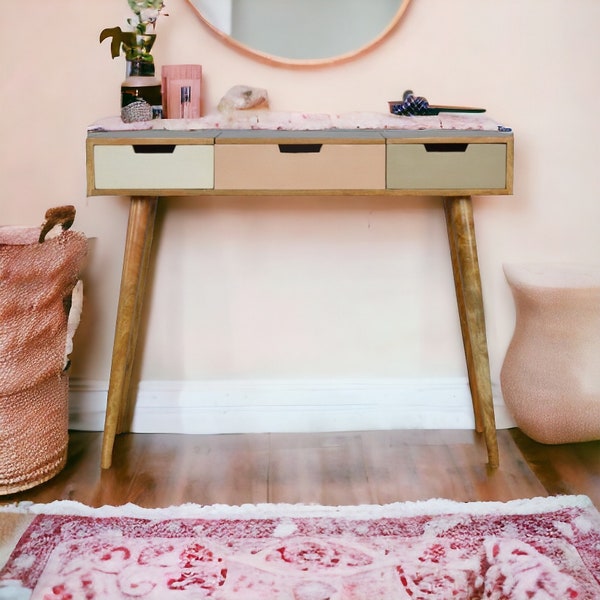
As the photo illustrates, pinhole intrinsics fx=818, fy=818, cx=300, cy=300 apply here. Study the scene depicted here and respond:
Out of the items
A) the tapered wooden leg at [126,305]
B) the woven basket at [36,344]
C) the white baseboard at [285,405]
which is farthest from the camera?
the white baseboard at [285,405]

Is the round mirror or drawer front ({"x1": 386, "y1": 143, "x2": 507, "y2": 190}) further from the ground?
the round mirror

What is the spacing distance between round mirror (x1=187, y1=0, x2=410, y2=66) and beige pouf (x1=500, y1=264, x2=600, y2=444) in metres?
0.76

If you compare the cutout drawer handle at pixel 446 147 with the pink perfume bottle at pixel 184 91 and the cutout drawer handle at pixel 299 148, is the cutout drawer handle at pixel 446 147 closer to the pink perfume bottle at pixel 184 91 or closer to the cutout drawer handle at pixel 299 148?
the cutout drawer handle at pixel 299 148

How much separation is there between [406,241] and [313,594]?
1.09 m

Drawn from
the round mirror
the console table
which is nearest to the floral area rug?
the console table

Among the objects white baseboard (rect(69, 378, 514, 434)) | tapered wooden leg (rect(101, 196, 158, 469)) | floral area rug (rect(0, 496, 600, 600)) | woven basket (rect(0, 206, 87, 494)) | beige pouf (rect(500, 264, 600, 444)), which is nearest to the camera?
floral area rug (rect(0, 496, 600, 600))

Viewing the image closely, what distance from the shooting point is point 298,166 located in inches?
73.4

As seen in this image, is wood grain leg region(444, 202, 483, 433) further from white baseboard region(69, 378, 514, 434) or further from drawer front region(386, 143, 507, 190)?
drawer front region(386, 143, 507, 190)

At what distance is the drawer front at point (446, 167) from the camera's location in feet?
6.12

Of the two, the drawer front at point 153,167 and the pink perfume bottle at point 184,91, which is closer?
the drawer front at point 153,167

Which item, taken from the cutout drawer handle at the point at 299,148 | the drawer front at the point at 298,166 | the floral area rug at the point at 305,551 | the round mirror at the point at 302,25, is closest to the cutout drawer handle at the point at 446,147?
the drawer front at the point at 298,166

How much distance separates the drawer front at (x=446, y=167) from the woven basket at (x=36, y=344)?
2.63 feet

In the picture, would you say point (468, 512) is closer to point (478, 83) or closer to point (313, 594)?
point (313, 594)

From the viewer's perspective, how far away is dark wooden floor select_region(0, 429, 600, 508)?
1.89m
